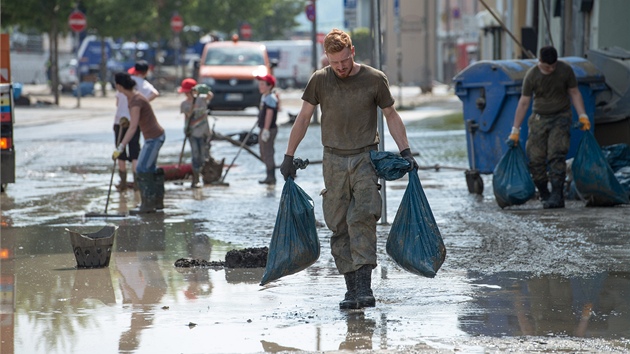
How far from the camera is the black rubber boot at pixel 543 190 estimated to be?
1180 centimetres

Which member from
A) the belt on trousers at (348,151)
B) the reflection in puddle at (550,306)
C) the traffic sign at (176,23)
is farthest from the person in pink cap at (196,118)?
the traffic sign at (176,23)

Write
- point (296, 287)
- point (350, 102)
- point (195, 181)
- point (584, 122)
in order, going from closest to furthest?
point (350, 102) < point (296, 287) < point (584, 122) < point (195, 181)

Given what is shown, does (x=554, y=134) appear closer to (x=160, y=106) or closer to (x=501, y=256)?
(x=501, y=256)

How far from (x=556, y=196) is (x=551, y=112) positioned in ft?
2.66

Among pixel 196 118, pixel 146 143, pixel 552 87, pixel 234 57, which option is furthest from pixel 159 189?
pixel 234 57

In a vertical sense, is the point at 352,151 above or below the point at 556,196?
above

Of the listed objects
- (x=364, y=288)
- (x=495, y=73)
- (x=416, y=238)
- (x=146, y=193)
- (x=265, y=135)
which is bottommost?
(x=146, y=193)

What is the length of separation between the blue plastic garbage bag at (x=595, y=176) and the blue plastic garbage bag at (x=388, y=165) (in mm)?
4644

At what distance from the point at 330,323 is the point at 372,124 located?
4.19ft

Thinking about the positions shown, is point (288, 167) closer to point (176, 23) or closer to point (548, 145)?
point (548, 145)

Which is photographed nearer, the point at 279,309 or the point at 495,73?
the point at 279,309

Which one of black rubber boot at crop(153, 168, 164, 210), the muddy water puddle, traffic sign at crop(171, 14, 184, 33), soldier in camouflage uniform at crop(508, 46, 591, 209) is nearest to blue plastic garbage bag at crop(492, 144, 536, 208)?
soldier in camouflage uniform at crop(508, 46, 591, 209)

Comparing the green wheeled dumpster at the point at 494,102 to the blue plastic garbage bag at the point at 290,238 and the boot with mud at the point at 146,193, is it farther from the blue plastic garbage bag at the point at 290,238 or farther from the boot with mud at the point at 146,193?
the blue plastic garbage bag at the point at 290,238

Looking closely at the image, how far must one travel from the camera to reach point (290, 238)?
7270 millimetres
